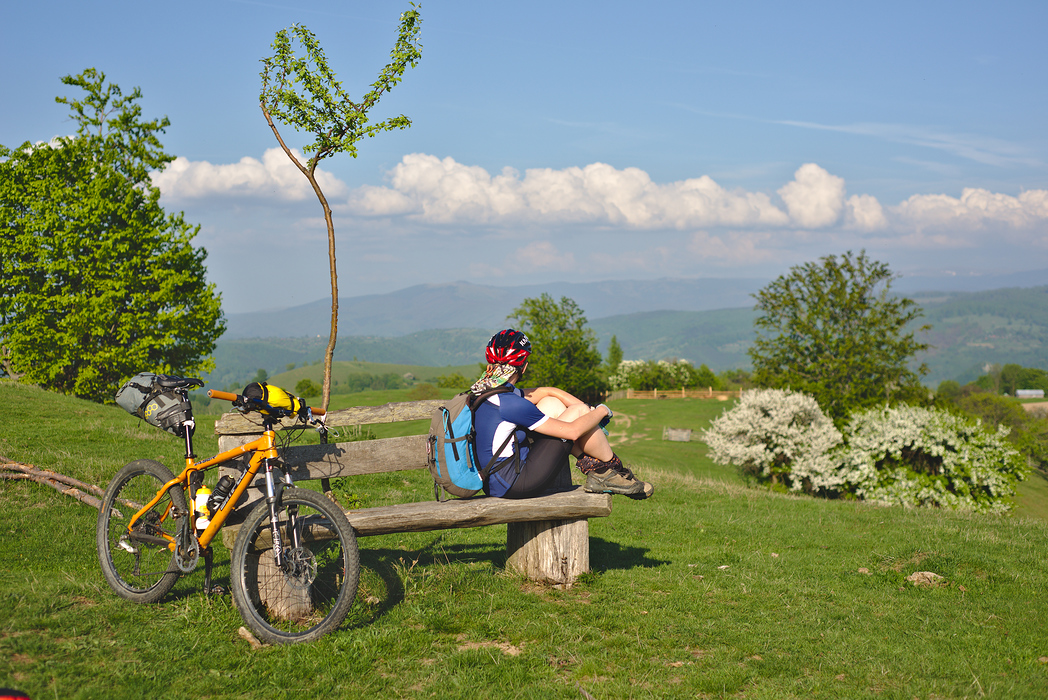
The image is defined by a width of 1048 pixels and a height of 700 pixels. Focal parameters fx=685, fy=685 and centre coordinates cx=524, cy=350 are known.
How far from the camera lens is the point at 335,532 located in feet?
15.0

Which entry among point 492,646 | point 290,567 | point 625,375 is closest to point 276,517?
point 290,567

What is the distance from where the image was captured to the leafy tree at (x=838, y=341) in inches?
1436

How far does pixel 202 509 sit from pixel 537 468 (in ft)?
8.05

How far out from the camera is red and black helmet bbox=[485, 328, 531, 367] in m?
5.57

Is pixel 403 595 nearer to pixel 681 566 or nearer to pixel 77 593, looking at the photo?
pixel 77 593

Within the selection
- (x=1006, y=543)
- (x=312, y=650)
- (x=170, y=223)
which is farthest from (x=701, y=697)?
(x=170, y=223)

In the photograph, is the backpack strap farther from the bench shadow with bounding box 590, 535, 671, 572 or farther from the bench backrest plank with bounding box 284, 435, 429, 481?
the bench shadow with bounding box 590, 535, 671, 572

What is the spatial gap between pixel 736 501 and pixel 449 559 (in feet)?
23.8

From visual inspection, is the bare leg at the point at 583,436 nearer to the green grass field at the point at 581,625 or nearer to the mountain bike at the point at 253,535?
the green grass field at the point at 581,625

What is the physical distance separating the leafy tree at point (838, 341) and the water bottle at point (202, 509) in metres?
35.4

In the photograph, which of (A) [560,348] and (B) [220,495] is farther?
(A) [560,348]

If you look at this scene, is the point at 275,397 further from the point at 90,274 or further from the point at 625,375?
the point at 625,375

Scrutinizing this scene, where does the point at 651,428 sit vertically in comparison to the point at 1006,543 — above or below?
below

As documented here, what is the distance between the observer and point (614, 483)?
562 cm
